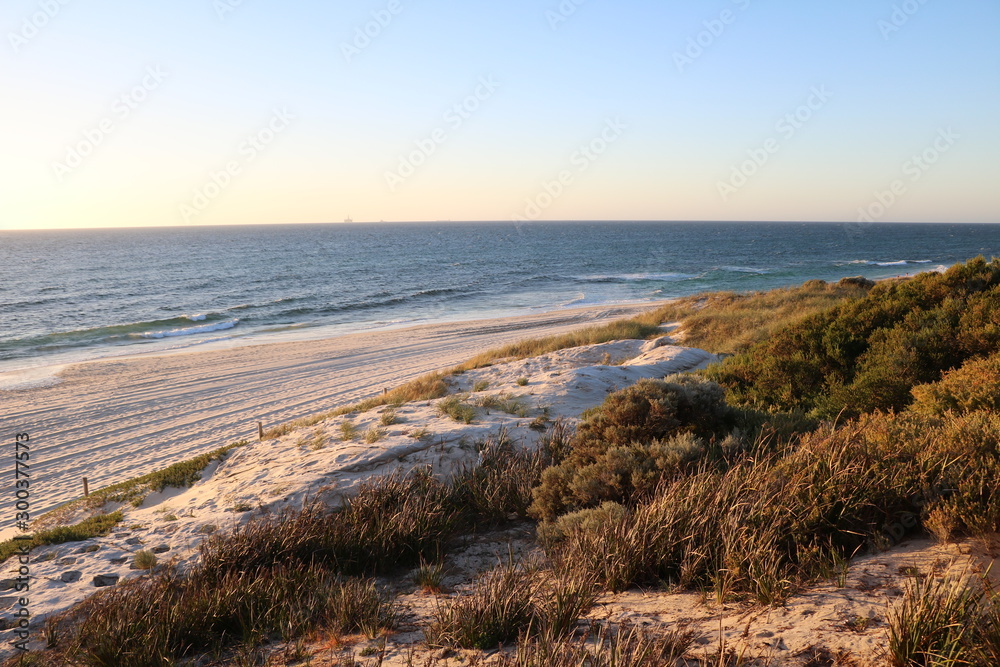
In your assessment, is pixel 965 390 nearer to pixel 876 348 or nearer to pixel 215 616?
pixel 876 348

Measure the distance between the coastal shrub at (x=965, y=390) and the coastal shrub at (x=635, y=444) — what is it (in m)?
2.16

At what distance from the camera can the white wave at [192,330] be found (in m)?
32.2

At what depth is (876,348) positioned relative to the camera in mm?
8977

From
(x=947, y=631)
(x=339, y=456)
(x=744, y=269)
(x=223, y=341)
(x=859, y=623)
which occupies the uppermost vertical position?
(x=744, y=269)

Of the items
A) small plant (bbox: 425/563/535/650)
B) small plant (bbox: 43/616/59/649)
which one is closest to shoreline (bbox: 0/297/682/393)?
small plant (bbox: 43/616/59/649)

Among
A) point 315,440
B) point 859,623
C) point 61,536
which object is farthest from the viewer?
point 315,440

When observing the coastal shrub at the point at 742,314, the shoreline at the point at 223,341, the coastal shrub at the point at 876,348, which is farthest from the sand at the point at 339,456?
the coastal shrub at the point at 876,348

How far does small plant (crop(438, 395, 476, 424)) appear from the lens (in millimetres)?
10065

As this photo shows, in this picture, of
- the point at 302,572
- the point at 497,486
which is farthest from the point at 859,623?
the point at 302,572

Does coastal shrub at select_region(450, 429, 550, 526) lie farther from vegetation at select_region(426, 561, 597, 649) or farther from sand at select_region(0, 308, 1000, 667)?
vegetation at select_region(426, 561, 597, 649)

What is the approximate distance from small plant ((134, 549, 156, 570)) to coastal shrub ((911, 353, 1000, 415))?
349 inches

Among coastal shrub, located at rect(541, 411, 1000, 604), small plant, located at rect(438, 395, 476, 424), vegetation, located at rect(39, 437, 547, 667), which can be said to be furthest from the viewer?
small plant, located at rect(438, 395, 476, 424)

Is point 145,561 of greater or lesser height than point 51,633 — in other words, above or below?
below

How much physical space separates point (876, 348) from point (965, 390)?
2498mm
